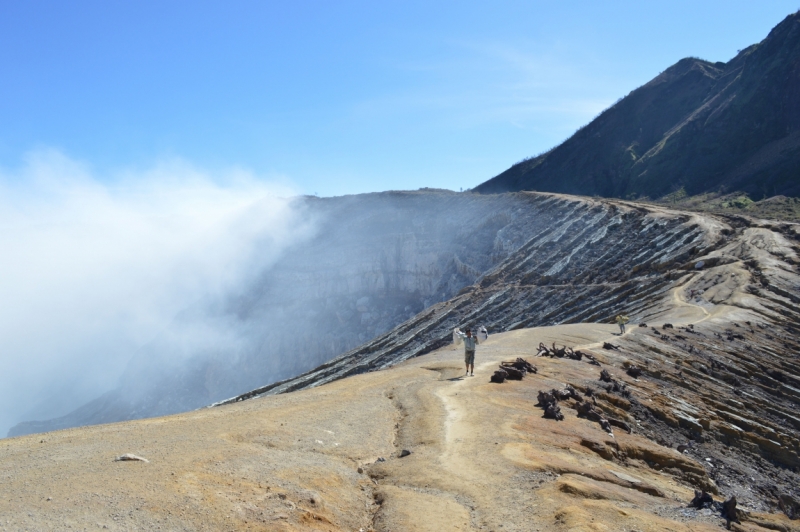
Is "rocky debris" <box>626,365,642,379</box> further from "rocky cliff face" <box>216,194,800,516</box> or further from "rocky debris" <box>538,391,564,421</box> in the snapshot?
"rocky debris" <box>538,391,564,421</box>

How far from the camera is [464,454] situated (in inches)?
454

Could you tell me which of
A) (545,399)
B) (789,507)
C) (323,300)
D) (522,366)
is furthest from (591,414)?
(323,300)

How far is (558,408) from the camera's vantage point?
14.7m

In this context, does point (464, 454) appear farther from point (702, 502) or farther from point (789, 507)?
point (789, 507)

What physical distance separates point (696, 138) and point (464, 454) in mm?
92078

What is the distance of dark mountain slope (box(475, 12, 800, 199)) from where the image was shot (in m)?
80.2

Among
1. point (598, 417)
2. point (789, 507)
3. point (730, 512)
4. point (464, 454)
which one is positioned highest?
point (464, 454)

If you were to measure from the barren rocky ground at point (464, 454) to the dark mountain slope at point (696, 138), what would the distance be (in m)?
56.1

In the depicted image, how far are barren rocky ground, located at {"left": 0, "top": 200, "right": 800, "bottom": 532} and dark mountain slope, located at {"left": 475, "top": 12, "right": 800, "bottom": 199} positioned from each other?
184 feet

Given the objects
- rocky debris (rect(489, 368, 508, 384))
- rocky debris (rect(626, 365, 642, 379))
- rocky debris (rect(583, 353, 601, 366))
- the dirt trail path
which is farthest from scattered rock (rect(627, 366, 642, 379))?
the dirt trail path

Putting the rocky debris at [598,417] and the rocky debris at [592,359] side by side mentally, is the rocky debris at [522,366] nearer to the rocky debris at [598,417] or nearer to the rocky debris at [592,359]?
the rocky debris at [598,417]

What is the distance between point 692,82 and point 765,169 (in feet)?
129

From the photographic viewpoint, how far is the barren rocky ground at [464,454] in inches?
328

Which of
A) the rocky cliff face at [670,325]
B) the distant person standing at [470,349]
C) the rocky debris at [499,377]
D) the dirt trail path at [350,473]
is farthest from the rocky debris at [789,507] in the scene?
the distant person standing at [470,349]
